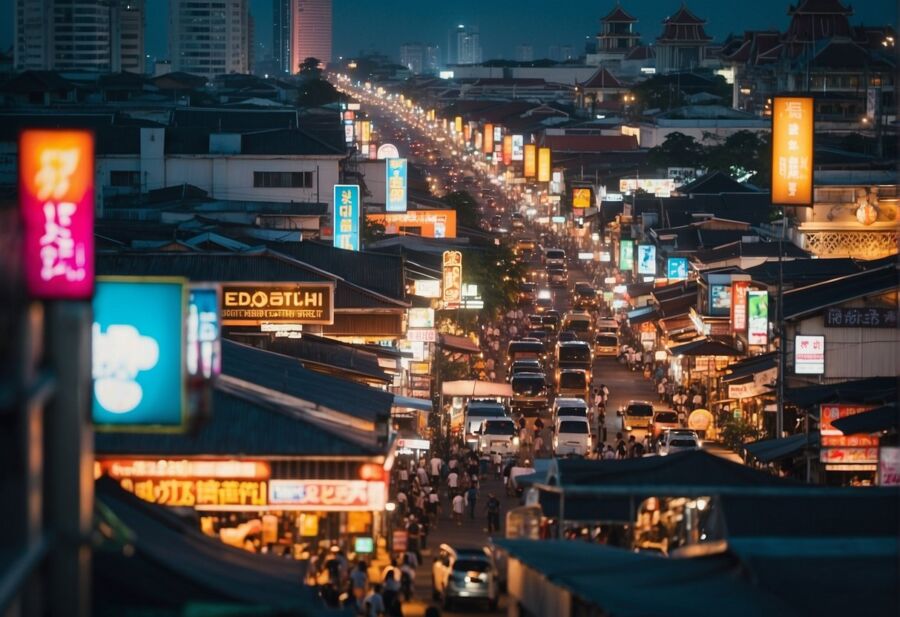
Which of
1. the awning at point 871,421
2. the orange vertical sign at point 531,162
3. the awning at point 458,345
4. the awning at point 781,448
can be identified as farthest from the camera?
the orange vertical sign at point 531,162

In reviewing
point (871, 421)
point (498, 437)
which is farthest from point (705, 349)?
point (871, 421)

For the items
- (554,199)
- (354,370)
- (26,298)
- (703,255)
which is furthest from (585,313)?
(26,298)

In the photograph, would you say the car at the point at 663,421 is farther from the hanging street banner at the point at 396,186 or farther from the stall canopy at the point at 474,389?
the hanging street banner at the point at 396,186

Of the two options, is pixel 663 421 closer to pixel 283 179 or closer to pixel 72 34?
pixel 283 179

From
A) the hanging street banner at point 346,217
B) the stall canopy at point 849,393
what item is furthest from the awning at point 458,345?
the stall canopy at point 849,393

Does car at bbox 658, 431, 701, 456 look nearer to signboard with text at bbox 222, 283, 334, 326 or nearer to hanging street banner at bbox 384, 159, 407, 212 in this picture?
signboard with text at bbox 222, 283, 334, 326

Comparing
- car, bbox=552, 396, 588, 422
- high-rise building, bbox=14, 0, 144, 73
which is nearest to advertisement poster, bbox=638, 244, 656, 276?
car, bbox=552, 396, 588, 422
